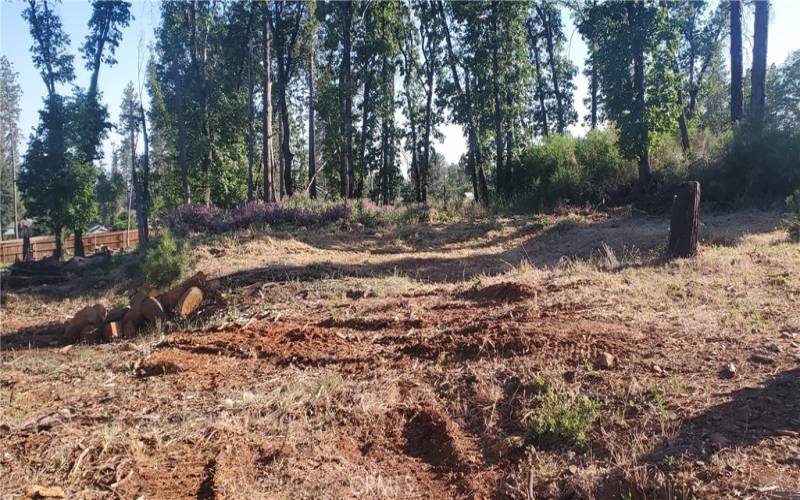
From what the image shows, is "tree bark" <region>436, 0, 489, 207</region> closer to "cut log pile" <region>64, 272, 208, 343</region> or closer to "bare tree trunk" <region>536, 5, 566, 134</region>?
"bare tree trunk" <region>536, 5, 566, 134</region>

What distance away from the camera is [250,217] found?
1580 cm

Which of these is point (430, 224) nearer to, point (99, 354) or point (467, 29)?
point (467, 29)

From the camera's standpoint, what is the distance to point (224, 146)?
1076 inches

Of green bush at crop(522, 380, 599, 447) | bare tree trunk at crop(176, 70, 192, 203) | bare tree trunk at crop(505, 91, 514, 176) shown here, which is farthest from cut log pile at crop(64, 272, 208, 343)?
bare tree trunk at crop(176, 70, 192, 203)

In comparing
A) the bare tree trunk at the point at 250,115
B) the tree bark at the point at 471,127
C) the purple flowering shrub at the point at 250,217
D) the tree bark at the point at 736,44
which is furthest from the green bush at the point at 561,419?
the bare tree trunk at the point at 250,115

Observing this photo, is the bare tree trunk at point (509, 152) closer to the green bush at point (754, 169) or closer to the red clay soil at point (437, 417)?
the green bush at point (754, 169)

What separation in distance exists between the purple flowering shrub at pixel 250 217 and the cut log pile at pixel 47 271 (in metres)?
2.53

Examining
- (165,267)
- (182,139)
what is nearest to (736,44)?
(165,267)

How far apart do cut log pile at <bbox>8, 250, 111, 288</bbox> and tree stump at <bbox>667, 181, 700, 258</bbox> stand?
48.0 ft

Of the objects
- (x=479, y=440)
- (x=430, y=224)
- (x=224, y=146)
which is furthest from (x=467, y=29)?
(x=479, y=440)

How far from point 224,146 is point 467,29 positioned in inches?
539

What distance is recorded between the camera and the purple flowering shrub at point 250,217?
51.1 feet

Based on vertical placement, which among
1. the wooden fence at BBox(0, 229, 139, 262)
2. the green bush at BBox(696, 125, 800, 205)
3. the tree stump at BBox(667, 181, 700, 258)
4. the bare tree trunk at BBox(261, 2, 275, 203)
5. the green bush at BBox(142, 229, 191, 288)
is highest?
the bare tree trunk at BBox(261, 2, 275, 203)

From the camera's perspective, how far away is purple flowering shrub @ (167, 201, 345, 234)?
1559cm
